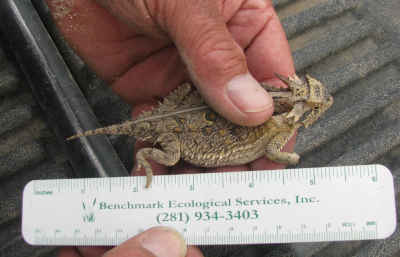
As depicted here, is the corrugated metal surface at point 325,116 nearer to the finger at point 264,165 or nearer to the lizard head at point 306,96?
the finger at point 264,165

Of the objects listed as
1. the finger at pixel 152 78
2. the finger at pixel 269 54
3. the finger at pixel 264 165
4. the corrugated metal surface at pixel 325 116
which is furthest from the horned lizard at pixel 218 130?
the corrugated metal surface at pixel 325 116

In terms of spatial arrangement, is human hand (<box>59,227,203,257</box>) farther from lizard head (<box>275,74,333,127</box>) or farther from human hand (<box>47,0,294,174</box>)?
lizard head (<box>275,74,333,127</box>)

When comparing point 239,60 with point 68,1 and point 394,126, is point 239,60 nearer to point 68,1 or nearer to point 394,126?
point 68,1

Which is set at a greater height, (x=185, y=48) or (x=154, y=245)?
(x=185, y=48)

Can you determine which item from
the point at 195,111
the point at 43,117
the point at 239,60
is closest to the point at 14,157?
the point at 43,117

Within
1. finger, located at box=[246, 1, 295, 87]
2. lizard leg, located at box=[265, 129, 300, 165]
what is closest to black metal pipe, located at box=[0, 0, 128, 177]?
lizard leg, located at box=[265, 129, 300, 165]

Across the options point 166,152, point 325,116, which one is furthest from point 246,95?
point 325,116

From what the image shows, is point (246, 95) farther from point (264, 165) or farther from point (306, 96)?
point (264, 165)
